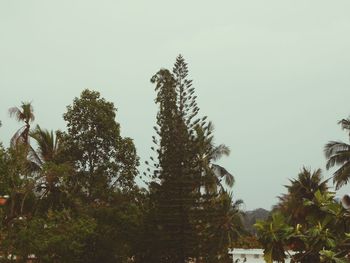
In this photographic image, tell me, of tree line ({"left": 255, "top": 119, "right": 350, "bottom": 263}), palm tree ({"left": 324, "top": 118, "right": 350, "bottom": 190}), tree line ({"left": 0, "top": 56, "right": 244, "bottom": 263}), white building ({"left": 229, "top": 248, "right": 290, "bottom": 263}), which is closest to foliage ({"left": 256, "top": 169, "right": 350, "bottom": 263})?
tree line ({"left": 255, "top": 119, "right": 350, "bottom": 263})

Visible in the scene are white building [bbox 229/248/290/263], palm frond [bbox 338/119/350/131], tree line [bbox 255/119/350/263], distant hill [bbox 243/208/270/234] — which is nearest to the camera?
tree line [bbox 255/119/350/263]

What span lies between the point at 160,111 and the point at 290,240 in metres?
10.8

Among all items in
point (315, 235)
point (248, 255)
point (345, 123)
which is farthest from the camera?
point (248, 255)

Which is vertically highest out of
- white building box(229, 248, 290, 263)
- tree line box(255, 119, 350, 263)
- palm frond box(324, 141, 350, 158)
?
palm frond box(324, 141, 350, 158)

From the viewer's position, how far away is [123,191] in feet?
67.6

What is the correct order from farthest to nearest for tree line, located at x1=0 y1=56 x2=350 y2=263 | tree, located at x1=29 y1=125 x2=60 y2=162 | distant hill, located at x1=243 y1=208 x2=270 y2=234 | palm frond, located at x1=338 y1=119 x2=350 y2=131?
distant hill, located at x1=243 y1=208 x2=270 y2=234
palm frond, located at x1=338 y1=119 x2=350 y2=131
tree, located at x1=29 y1=125 x2=60 y2=162
tree line, located at x1=0 y1=56 x2=350 y2=263

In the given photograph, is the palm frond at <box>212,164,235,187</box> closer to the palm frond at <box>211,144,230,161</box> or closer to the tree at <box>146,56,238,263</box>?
the palm frond at <box>211,144,230,161</box>

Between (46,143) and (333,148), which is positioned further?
(333,148)

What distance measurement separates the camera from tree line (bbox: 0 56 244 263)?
1906 cm

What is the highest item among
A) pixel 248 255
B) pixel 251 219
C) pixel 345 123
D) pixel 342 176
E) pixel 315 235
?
pixel 251 219

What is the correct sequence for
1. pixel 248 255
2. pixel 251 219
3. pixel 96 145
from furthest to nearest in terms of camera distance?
pixel 251 219 → pixel 248 255 → pixel 96 145

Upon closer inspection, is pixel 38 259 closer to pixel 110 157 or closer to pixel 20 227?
pixel 20 227

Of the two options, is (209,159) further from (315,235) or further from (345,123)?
(315,235)

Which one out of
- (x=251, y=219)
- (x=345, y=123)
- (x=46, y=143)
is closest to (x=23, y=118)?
(x=46, y=143)
